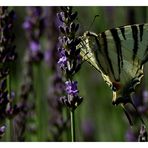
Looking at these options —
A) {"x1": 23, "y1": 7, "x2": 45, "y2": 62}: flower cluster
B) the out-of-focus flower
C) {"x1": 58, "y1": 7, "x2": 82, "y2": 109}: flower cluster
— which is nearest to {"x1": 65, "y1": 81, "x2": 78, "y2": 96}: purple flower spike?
{"x1": 58, "y1": 7, "x2": 82, "y2": 109}: flower cluster

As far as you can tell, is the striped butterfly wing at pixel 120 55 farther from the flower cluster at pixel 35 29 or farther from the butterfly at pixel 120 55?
the flower cluster at pixel 35 29

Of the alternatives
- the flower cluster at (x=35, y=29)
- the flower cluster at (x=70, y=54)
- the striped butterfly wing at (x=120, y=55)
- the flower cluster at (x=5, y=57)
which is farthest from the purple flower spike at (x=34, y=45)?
the flower cluster at (x=70, y=54)

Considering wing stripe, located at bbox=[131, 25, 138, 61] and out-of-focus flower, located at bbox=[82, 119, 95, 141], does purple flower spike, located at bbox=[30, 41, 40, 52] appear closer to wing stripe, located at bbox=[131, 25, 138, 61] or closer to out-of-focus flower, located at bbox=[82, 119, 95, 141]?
out-of-focus flower, located at bbox=[82, 119, 95, 141]

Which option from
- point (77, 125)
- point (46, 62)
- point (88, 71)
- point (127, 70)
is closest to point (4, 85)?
point (127, 70)

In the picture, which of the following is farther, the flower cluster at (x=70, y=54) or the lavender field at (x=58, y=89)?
the lavender field at (x=58, y=89)

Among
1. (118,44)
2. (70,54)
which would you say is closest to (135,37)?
(118,44)
